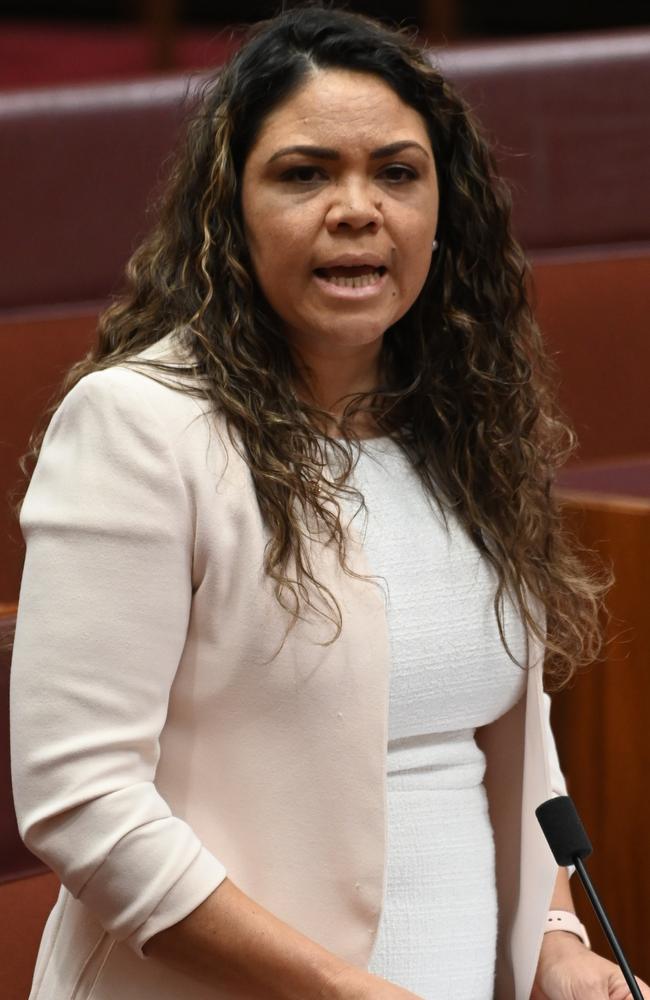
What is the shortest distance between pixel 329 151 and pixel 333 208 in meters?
0.02

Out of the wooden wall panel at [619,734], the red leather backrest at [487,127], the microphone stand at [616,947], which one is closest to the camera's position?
the microphone stand at [616,947]

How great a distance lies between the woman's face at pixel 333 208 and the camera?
556 mm

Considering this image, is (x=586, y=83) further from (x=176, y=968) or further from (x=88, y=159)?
(x=176, y=968)

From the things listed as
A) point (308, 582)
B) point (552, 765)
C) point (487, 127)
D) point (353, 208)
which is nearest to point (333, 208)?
point (353, 208)

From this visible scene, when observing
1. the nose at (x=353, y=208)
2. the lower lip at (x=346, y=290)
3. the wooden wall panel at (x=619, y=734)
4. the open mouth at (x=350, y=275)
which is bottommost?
the wooden wall panel at (x=619, y=734)

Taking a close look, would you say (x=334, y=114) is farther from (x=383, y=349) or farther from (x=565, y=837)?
(x=565, y=837)

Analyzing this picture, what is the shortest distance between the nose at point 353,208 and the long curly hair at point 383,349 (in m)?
0.04

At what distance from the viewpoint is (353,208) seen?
55 cm

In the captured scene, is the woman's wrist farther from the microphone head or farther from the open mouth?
the open mouth

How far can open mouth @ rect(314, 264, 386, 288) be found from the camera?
1.84 feet

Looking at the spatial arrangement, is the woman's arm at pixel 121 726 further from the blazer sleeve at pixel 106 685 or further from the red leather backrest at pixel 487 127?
the red leather backrest at pixel 487 127

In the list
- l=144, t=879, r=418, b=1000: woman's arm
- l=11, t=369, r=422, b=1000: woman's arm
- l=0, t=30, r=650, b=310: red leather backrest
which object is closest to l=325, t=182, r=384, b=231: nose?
l=11, t=369, r=422, b=1000: woman's arm

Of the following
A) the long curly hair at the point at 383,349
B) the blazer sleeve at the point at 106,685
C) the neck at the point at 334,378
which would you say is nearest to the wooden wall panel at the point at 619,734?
the long curly hair at the point at 383,349

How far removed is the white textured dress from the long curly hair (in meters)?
0.01
